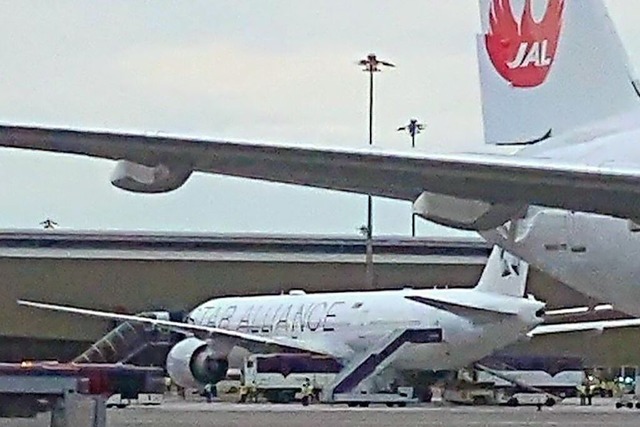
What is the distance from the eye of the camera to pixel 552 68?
19.6 m

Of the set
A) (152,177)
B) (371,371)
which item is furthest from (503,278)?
(152,177)

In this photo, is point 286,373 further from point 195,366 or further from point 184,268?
point 184,268

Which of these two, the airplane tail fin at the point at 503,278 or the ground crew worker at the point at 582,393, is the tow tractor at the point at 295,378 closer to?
the airplane tail fin at the point at 503,278

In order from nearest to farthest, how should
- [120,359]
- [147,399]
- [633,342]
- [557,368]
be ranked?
1. [147,399]
2. [557,368]
3. [120,359]
4. [633,342]

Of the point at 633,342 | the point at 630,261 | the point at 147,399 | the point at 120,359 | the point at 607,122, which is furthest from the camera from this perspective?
the point at 633,342

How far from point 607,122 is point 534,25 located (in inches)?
64.1

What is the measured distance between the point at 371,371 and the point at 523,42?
1091 inches

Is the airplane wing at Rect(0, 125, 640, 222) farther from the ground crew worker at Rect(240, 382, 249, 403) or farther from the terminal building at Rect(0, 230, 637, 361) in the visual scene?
the terminal building at Rect(0, 230, 637, 361)

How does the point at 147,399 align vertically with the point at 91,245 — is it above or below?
below

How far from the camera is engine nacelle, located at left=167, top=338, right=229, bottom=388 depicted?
48.0m

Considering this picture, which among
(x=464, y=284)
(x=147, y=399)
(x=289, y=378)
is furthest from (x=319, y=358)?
(x=464, y=284)

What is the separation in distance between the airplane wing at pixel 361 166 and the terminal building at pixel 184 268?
53.4 m

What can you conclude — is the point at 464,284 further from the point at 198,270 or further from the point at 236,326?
the point at 236,326

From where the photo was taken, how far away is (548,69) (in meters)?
19.6
